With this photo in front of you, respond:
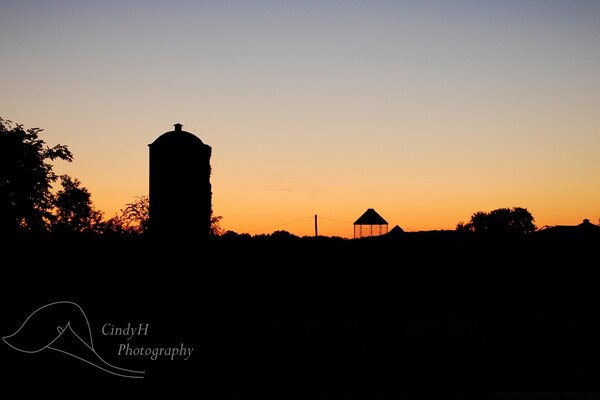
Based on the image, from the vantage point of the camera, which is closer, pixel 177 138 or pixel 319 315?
pixel 319 315

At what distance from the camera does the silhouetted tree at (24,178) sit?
132 feet

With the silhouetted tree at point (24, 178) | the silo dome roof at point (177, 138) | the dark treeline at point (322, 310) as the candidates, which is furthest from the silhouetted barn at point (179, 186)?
the silhouetted tree at point (24, 178)

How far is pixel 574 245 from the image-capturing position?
A: 73.1 ft

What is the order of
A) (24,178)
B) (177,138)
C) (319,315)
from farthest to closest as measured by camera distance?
(24,178)
(177,138)
(319,315)

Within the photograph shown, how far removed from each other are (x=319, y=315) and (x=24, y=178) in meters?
28.5

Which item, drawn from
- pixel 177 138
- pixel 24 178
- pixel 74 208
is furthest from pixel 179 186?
pixel 74 208

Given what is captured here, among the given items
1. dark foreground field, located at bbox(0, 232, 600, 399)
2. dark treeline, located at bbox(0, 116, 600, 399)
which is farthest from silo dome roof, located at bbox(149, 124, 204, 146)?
dark foreground field, located at bbox(0, 232, 600, 399)

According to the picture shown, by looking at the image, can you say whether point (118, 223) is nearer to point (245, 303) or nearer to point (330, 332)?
point (245, 303)

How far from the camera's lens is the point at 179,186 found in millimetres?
23922

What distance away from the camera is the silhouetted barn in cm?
2317

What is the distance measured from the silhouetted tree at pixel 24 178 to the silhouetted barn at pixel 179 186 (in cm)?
1960

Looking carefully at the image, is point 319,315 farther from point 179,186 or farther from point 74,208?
point 74,208

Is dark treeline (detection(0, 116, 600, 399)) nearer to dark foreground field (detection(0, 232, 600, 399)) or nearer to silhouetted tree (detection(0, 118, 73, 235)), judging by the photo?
dark foreground field (detection(0, 232, 600, 399))

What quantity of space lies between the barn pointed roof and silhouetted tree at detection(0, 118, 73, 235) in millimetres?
21824
